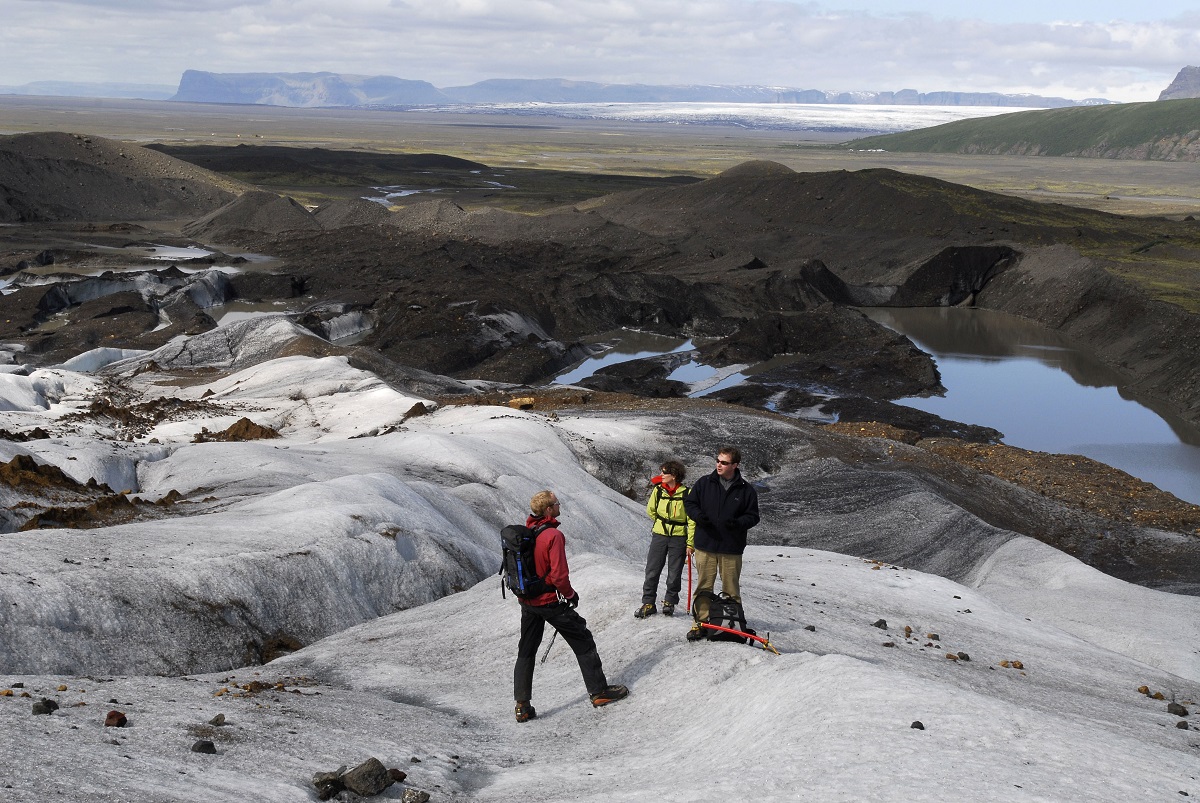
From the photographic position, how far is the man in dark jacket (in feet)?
34.5

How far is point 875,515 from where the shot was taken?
76.3ft

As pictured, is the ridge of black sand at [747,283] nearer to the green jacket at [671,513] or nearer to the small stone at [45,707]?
the green jacket at [671,513]

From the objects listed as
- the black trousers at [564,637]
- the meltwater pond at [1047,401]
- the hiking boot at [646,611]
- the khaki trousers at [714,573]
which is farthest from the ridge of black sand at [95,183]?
the black trousers at [564,637]

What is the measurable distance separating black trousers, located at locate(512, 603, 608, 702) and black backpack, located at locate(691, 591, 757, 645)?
4.93ft

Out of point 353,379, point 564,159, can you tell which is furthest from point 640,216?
point 564,159

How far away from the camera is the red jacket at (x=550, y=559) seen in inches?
358

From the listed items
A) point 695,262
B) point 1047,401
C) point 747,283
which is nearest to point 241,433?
point 1047,401

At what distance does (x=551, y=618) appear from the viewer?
938cm

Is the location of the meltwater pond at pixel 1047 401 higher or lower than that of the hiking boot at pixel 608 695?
lower

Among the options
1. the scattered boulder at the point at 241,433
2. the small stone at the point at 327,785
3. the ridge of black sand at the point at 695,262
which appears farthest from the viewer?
the ridge of black sand at the point at 695,262

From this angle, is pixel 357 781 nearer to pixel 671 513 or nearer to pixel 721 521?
pixel 721 521

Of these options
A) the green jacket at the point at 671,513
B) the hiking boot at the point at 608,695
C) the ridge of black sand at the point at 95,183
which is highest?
the ridge of black sand at the point at 95,183

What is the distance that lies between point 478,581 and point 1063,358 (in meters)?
43.9

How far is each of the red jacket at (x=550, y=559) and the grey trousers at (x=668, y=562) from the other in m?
2.10
